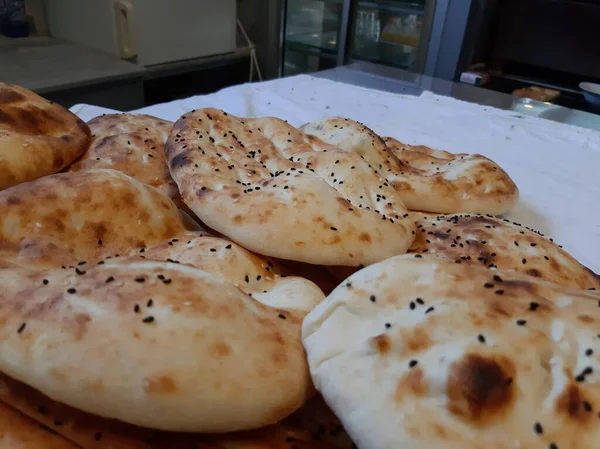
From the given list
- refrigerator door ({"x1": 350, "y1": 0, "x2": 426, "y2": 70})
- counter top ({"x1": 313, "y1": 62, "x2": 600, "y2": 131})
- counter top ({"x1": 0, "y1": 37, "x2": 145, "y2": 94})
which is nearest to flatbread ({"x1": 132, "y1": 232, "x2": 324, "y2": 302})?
counter top ({"x1": 313, "y1": 62, "x2": 600, "y2": 131})

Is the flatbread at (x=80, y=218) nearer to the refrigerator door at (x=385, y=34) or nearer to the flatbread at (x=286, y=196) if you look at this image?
the flatbread at (x=286, y=196)

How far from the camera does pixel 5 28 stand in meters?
4.14

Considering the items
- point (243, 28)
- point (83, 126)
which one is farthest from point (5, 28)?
point (83, 126)

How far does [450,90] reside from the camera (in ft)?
10.8

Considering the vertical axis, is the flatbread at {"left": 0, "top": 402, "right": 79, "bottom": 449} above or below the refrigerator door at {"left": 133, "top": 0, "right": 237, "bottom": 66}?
above

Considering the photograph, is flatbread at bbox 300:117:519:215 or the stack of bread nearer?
the stack of bread

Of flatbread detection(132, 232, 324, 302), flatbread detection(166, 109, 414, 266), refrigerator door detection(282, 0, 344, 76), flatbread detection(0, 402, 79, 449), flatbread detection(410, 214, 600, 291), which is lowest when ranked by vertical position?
refrigerator door detection(282, 0, 344, 76)

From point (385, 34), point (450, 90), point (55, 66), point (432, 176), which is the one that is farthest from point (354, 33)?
point (432, 176)

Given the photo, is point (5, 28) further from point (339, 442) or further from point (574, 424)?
point (574, 424)

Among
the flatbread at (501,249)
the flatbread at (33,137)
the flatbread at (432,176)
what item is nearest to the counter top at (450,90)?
the flatbread at (432,176)

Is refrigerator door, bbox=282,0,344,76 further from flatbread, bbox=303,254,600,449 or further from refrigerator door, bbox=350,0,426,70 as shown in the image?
flatbread, bbox=303,254,600,449

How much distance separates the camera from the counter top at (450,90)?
2.92 m

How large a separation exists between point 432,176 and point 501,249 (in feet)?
1.41

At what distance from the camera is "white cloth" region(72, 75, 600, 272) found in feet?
6.02
